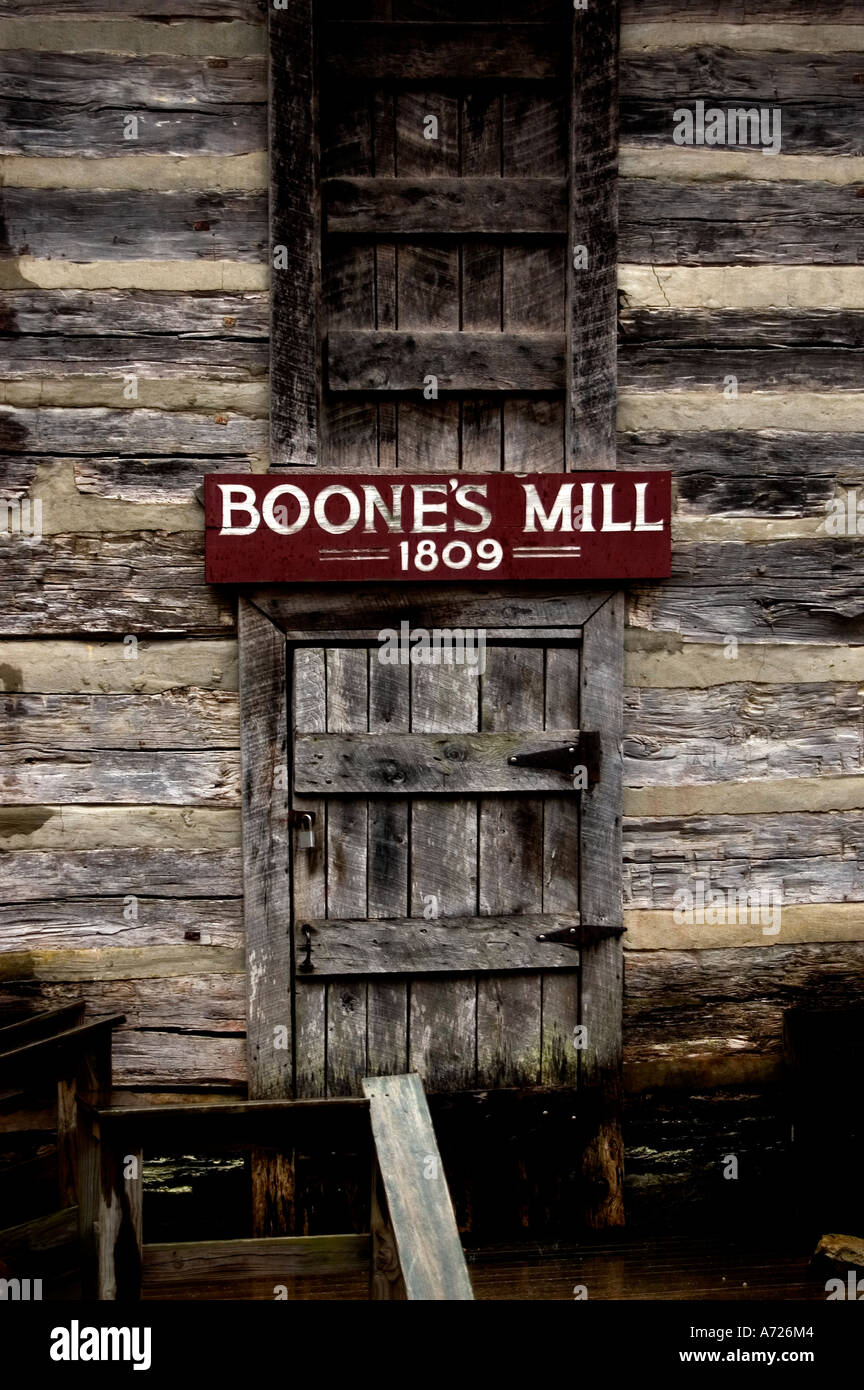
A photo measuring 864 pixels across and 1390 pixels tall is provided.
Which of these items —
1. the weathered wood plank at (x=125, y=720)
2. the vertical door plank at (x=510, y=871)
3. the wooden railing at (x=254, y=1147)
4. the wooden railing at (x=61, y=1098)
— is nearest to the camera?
the wooden railing at (x=254, y=1147)

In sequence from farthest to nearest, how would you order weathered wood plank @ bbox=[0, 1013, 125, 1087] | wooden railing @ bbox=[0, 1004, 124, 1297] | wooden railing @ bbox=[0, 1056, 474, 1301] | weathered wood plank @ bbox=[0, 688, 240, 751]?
weathered wood plank @ bbox=[0, 688, 240, 751]
weathered wood plank @ bbox=[0, 1013, 125, 1087]
wooden railing @ bbox=[0, 1004, 124, 1297]
wooden railing @ bbox=[0, 1056, 474, 1301]

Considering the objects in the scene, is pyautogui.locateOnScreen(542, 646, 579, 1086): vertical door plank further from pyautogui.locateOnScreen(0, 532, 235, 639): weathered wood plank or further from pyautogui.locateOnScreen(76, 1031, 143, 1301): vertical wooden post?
pyautogui.locateOnScreen(76, 1031, 143, 1301): vertical wooden post

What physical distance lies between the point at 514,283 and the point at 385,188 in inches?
22.9

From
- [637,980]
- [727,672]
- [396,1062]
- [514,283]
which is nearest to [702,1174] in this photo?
[637,980]

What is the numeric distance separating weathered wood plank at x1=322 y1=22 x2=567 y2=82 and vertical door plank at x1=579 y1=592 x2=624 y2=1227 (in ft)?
6.52

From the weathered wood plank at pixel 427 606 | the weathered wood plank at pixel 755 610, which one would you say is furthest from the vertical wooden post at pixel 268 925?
the weathered wood plank at pixel 755 610

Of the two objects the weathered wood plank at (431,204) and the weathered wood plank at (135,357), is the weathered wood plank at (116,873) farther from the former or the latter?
the weathered wood plank at (431,204)

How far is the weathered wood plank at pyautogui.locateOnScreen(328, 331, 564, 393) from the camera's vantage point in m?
4.03

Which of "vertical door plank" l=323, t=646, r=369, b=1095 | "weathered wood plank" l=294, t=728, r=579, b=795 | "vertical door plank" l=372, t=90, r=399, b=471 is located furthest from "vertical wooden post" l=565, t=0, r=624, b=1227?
"vertical door plank" l=323, t=646, r=369, b=1095

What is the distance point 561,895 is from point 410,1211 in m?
1.79

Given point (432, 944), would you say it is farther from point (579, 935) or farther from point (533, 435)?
point (533, 435)

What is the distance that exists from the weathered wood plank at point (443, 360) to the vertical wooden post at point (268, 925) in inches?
44.4

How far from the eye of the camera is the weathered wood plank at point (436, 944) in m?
4.05

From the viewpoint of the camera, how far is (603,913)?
412 cm
